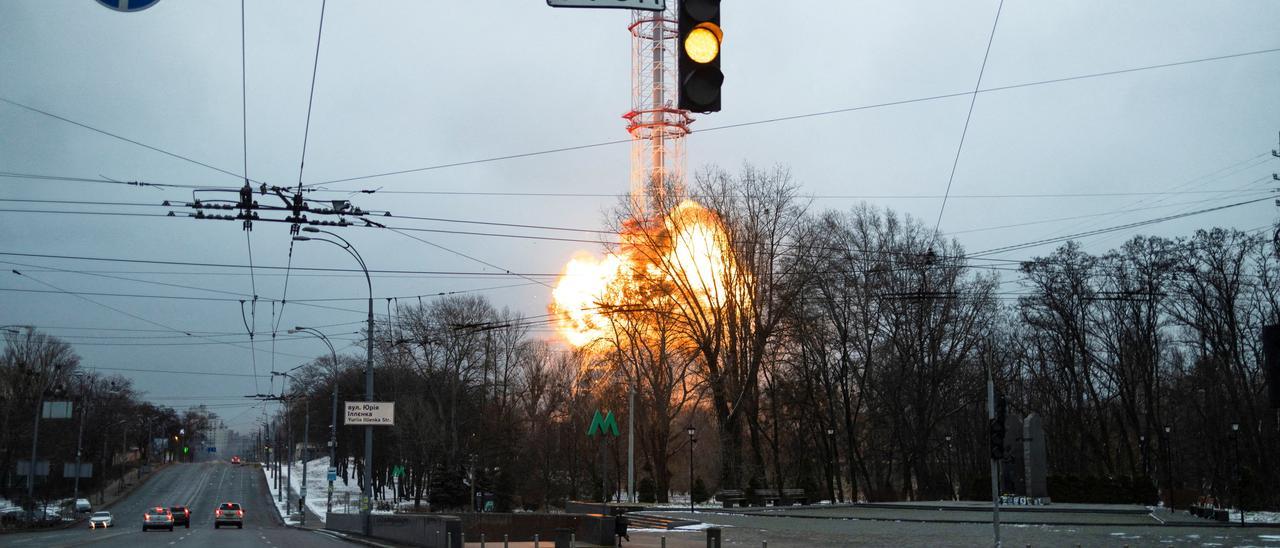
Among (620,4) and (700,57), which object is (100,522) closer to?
(620,4)

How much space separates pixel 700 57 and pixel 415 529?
81.7 feet

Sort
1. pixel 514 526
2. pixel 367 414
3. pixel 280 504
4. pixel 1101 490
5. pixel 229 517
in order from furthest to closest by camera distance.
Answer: pixel 280 504, pixel 229 517, pixel 1101 490, pixel 367 414, pixel 514 526

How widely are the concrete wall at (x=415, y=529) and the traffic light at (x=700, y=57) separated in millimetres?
18178

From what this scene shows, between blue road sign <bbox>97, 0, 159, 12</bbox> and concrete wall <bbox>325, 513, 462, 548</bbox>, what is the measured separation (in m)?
16.7

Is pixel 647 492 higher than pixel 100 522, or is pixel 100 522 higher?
pixel 647 492

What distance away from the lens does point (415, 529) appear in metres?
29.3

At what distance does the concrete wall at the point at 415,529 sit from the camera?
2370 centimetres

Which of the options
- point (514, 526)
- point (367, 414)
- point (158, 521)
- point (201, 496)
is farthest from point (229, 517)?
point (201, 496)

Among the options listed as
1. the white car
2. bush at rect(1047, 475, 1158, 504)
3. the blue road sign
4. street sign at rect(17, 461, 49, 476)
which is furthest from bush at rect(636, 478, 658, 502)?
the blue road sign

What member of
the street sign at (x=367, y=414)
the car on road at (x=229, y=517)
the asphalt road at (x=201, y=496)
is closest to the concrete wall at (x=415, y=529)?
the street sign at (x=367, y=414)

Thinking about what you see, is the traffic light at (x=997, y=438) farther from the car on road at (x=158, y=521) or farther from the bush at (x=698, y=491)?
the car on road at (x=158, y=521)

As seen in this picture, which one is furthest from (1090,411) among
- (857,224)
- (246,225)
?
(246,225)

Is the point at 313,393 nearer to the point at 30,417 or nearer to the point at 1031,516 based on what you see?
the point at 30,417

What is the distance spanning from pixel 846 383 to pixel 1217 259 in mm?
20971
